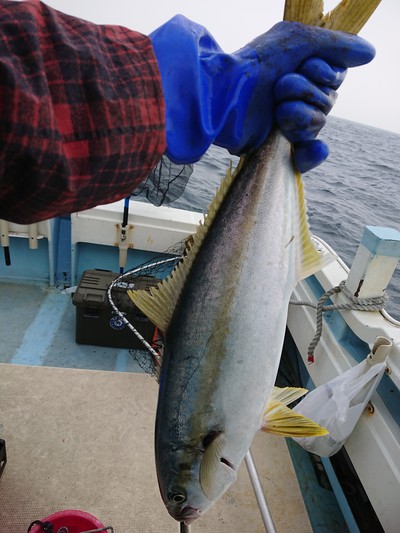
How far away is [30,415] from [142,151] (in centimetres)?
256

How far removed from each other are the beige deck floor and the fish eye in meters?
1.09

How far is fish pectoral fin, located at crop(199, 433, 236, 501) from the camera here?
4.77ft

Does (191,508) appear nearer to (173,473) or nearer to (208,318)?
(173,473)

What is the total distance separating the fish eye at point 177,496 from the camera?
1522mm

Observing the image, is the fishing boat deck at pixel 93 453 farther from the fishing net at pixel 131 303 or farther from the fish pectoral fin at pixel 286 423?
the fish pectoral fin at pixel 286 423

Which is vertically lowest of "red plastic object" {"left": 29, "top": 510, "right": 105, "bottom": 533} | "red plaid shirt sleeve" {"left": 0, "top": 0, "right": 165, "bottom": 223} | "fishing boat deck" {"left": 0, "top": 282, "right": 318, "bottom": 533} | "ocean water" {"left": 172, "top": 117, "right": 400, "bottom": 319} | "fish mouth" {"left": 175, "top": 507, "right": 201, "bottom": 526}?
"ocean water" {"left": 172, "top": 117, "right": 400, "bottom": 319}

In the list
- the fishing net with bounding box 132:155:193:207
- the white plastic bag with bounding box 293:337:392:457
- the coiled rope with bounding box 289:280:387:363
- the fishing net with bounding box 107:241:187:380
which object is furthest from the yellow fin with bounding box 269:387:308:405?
the fishing net with bounding box 132:155:193:207

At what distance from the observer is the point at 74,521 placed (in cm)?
206

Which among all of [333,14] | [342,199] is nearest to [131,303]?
[333,14]

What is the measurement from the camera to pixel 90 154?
96 cm

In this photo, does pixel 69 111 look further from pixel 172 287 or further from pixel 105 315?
pixel 105 315

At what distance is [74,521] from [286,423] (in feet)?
4.41

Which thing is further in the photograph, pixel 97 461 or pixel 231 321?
pixel 97 461

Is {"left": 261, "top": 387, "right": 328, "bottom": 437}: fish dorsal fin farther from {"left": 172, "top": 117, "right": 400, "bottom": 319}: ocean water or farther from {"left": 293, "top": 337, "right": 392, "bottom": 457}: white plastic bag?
{"left": 172, "top": 117, "right": 400, "bottom": 319}: ocean water
